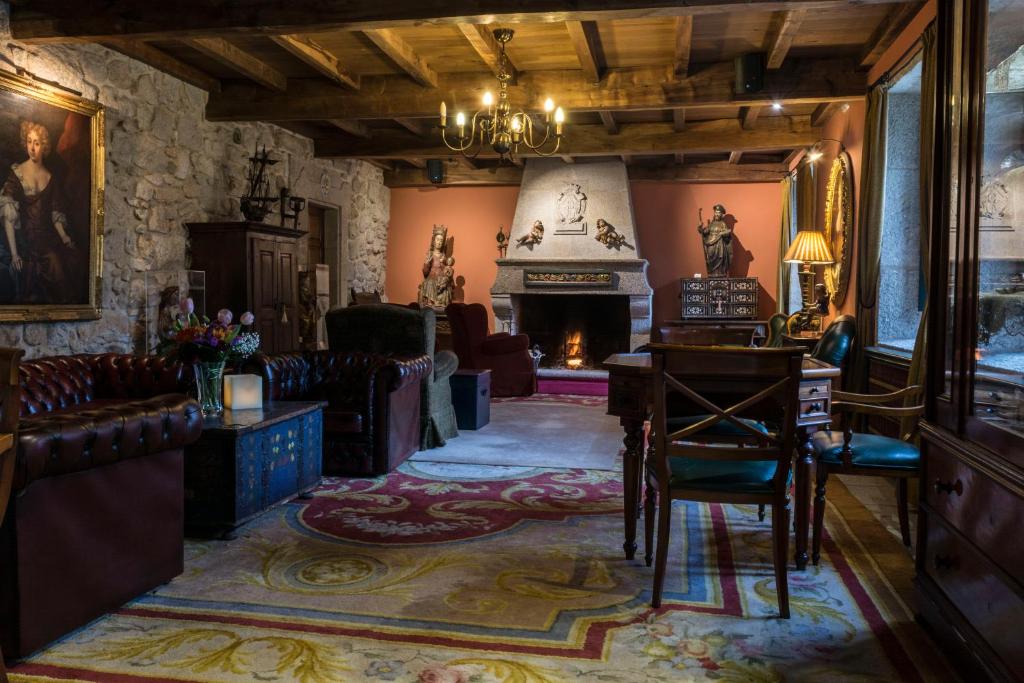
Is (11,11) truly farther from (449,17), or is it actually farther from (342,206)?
(342,206)

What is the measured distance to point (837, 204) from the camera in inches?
262

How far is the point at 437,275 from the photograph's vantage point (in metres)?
10.9

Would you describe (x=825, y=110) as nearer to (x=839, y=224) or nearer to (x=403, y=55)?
(x=839, y=224)

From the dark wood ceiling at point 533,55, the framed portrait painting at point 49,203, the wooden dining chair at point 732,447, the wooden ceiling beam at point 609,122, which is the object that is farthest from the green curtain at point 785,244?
the framed portrait painting at point 49,203

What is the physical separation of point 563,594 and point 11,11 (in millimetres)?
4714

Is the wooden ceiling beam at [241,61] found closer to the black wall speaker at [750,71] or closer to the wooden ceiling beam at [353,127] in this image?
the wooden ceiling beam at [353,127]

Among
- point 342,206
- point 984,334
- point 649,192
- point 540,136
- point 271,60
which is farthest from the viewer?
point 649,192

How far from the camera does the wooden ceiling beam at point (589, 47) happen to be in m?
5.14

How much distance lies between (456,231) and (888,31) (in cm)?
694

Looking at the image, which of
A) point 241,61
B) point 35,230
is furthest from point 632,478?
point 241,61

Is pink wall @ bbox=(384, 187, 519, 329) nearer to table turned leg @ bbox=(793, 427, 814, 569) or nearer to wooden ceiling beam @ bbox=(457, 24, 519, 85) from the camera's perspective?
wooden ceiling beam @ bbox=(457, 24, 519, 85)

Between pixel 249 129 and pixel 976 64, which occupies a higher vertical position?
pixel 249 129

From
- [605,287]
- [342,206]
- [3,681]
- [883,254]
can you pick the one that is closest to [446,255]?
[342,206]

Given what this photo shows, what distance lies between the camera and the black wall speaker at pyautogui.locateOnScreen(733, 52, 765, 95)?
596 centimetres
